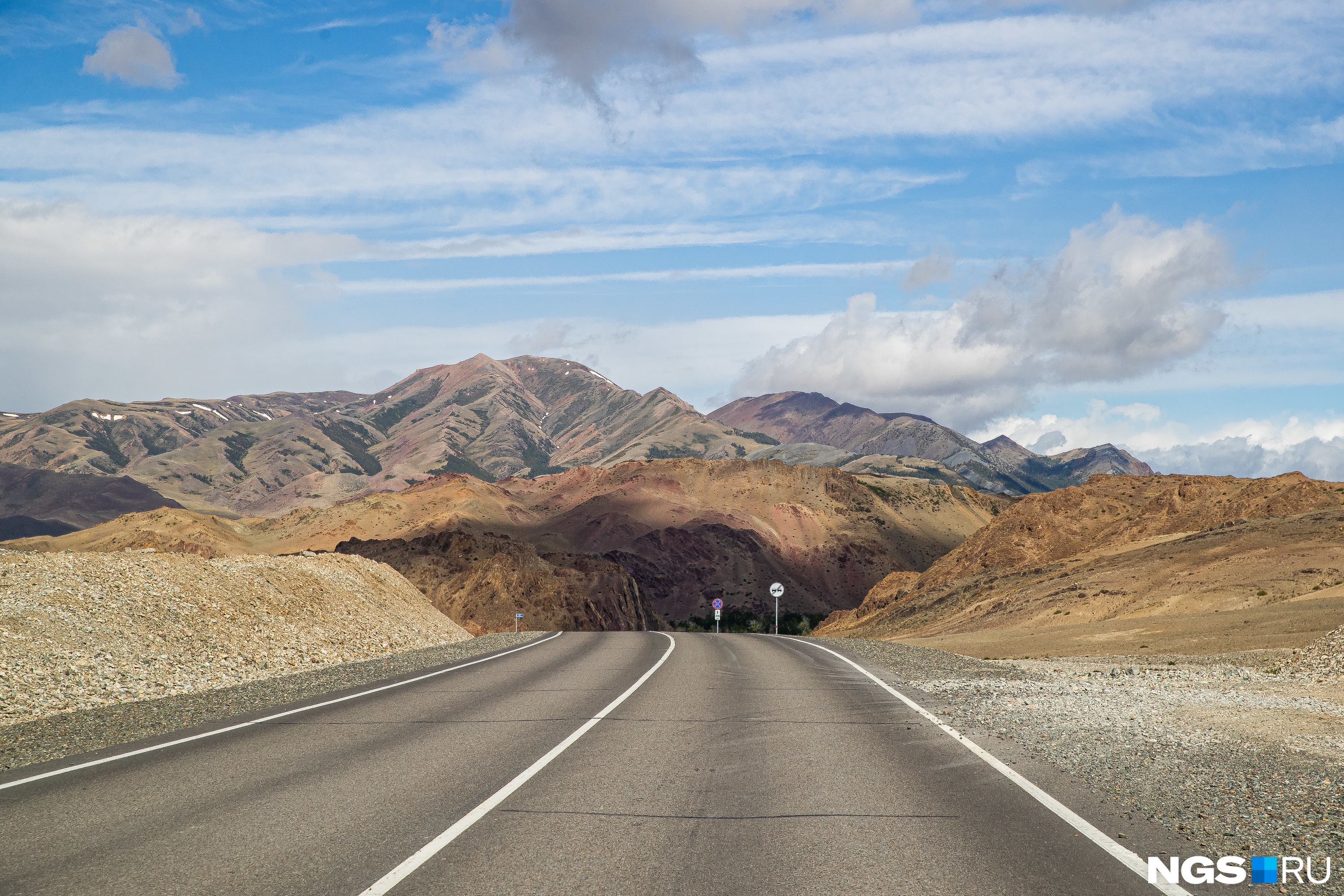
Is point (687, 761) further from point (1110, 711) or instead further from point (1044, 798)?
point (1110, 711)

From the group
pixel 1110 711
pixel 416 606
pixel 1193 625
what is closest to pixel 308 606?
pixel 416 606

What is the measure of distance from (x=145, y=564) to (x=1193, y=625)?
3247cm

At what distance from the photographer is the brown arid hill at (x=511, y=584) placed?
57.9 meters

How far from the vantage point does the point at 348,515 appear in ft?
431

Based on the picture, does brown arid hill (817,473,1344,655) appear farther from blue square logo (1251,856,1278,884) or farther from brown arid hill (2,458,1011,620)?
brown arid hill (2,458,1011,620)

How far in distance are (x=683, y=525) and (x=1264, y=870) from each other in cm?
12064

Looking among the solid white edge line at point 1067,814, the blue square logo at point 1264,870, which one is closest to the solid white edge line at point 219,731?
the solid white edge line at point 1067,814

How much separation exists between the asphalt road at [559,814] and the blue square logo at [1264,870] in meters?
0.83

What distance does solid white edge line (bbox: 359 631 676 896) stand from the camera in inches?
223

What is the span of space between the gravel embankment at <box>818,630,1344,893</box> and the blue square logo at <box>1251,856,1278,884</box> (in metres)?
0.12

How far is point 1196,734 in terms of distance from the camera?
35.0 ft

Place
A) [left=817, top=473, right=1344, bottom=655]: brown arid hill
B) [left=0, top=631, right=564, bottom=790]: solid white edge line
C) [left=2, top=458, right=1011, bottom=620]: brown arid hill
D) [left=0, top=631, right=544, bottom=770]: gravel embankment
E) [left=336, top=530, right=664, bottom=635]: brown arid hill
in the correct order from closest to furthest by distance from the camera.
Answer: [left=0, top=631, right=564, bottom=790]: solid white edge line → [left=0, top=631, right=544, bottom=770]: gravel embankment → [left=817, top=473, right=1344, bottom=655]: brown arid hill → [left=336, top=530, right=664, bottom=635]: brown arid hill → [left=2, top=458, right=1011, bottom=620]: brown arid hill

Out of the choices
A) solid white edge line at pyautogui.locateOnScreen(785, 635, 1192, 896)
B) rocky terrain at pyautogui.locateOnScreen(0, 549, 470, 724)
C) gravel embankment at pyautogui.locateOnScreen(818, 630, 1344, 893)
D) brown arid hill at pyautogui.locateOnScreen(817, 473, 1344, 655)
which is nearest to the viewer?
solid white edge line at pyautogui.locateOnScreen(785, 635, 1192, 896)

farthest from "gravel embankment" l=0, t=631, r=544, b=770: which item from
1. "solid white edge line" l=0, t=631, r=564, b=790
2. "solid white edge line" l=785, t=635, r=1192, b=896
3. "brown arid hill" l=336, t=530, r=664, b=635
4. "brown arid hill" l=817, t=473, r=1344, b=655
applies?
"brown arid hill" l=336, t=530, r=664, b=635
